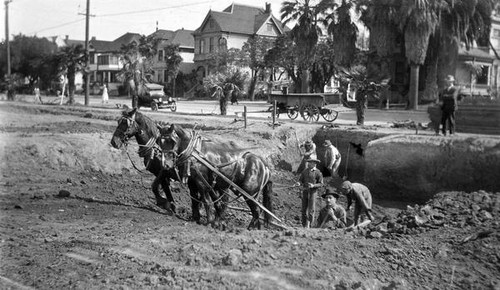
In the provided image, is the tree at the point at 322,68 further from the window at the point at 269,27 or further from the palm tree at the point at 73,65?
the palm tree at the point at 73,65

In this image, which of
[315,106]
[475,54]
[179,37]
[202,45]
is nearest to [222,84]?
[179,37]

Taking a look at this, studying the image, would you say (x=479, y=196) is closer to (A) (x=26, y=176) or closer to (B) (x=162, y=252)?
(B) (x=162, y=252)

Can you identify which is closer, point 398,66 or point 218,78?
point 218,78

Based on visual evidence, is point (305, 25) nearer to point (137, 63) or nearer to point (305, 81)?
point (305, 81)

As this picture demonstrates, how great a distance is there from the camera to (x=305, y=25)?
4175 centimetres

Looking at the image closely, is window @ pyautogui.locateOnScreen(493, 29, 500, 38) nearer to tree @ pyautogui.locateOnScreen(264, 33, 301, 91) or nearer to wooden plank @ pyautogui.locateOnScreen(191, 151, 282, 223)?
tree @ pyautogui.locateOnScreen(264, 33, 301, 91)

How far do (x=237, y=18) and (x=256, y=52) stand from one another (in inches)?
695

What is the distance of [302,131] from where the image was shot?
21625 millimetres

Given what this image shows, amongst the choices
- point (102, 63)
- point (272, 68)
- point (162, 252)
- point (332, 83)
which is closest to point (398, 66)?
point (332, 83)

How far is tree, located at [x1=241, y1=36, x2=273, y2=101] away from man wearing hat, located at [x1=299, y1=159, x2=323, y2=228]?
37.9 m

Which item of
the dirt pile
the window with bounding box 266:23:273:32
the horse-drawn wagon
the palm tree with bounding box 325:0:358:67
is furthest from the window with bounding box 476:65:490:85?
the dirt pile

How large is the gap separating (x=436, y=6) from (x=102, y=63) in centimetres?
2226

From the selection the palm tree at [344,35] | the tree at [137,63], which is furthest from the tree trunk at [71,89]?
the palm tree at [344,35]

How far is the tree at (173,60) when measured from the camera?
87.5 feet
